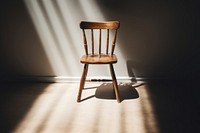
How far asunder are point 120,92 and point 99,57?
1.50 ft

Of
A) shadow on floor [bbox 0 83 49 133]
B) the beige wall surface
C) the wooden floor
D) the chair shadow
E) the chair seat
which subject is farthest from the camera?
the beige wall surface

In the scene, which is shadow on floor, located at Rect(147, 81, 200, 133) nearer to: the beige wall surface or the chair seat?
the beige wall surface

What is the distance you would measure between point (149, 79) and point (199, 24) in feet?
2.69

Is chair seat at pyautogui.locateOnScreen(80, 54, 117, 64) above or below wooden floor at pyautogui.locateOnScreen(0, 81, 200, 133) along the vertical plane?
above

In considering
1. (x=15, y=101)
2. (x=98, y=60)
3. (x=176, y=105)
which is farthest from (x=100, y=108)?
(x=15, y=101)

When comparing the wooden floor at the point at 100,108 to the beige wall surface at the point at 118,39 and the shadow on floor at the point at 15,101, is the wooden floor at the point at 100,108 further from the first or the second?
the beige wall surface at the point at 118,39

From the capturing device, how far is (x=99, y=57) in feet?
7.49

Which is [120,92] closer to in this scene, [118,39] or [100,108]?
[100,108]

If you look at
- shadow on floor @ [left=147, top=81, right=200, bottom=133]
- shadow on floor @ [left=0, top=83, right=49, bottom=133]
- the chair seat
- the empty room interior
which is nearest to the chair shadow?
the empty room interior

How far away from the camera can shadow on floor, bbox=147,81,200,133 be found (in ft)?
5.76

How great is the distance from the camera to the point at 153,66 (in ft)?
8.95

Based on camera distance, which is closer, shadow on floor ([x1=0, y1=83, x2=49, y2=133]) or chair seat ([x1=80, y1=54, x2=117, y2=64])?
shadow on floor ([x1=0, y1=83, x2=49, y2=133])

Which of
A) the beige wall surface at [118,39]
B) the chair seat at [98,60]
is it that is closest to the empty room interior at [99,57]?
the beige wall surface at [118,39]

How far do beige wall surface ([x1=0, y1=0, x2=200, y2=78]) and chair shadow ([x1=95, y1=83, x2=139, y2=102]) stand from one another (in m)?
0.19
